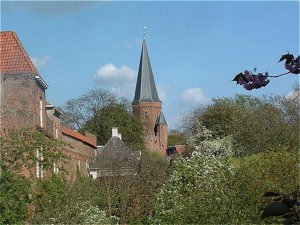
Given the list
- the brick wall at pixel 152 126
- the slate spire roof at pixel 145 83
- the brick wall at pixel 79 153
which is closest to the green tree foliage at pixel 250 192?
the brick wall at pixel 79 153

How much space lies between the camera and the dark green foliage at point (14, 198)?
53.7ft

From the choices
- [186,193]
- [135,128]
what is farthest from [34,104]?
[135,128]

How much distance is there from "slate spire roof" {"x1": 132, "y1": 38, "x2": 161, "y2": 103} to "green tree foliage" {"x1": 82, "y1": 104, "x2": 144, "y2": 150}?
2001 centimetres

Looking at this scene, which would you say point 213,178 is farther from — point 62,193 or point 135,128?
point 135,128

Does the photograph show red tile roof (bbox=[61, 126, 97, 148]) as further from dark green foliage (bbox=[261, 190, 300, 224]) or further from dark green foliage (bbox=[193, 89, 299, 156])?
dark green foliage (bbox=[261, 190, 300, 224])

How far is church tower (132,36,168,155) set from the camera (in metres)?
89.1

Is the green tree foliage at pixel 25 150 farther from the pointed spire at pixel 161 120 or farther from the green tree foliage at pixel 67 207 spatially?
the pointed spire at pixel 161 120

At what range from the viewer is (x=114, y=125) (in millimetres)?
66750

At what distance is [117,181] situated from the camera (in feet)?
70.4

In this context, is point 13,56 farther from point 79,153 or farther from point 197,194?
point 79,153

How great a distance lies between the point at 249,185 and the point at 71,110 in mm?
59658

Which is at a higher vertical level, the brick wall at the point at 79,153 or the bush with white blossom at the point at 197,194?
the brick wall at the point at 79,153

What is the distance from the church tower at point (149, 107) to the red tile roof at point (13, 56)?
6354 centimetres

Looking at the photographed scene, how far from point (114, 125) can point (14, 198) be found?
163ft
